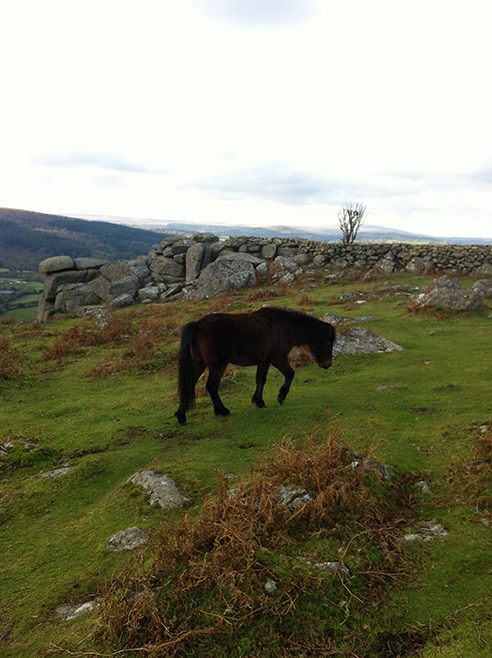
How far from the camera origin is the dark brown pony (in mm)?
8820

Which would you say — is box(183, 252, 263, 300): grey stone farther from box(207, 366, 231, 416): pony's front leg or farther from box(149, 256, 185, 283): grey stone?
box(207, 366, 231, 416): pony's front leg

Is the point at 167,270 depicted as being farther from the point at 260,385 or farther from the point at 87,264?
the point at 260,385

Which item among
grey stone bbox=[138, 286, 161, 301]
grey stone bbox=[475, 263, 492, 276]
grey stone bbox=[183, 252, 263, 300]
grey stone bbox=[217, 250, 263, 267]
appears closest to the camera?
grey stone bbox=[475, 263, 492, 276]

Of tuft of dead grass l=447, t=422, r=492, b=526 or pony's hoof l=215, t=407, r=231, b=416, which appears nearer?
tuft of dead grass l=447, t=422, r=492, b=526

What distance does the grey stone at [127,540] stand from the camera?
15.3 feet

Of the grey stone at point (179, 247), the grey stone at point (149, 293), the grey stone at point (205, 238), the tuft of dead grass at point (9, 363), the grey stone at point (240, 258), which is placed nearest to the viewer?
the tuft of dead grass at point (9, 363)

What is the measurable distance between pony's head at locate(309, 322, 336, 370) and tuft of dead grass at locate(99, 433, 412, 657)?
564cm

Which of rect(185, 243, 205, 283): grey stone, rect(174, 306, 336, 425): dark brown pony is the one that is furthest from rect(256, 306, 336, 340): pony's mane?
rect(185, 243, 205, 283): grey stone

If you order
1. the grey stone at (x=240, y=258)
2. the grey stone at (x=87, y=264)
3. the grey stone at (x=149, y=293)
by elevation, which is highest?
the grey stone at (x=240, y=258)

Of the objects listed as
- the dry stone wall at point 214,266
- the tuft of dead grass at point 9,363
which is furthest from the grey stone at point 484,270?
the tuft of dead grass at point 9,363

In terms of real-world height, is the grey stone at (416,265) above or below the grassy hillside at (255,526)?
above

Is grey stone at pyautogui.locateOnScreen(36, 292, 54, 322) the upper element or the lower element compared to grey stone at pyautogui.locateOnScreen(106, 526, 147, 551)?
lower

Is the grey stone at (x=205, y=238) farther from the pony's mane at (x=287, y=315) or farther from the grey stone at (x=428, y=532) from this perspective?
the grey stone at (x=428, y=532)

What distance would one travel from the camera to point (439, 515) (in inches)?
191
